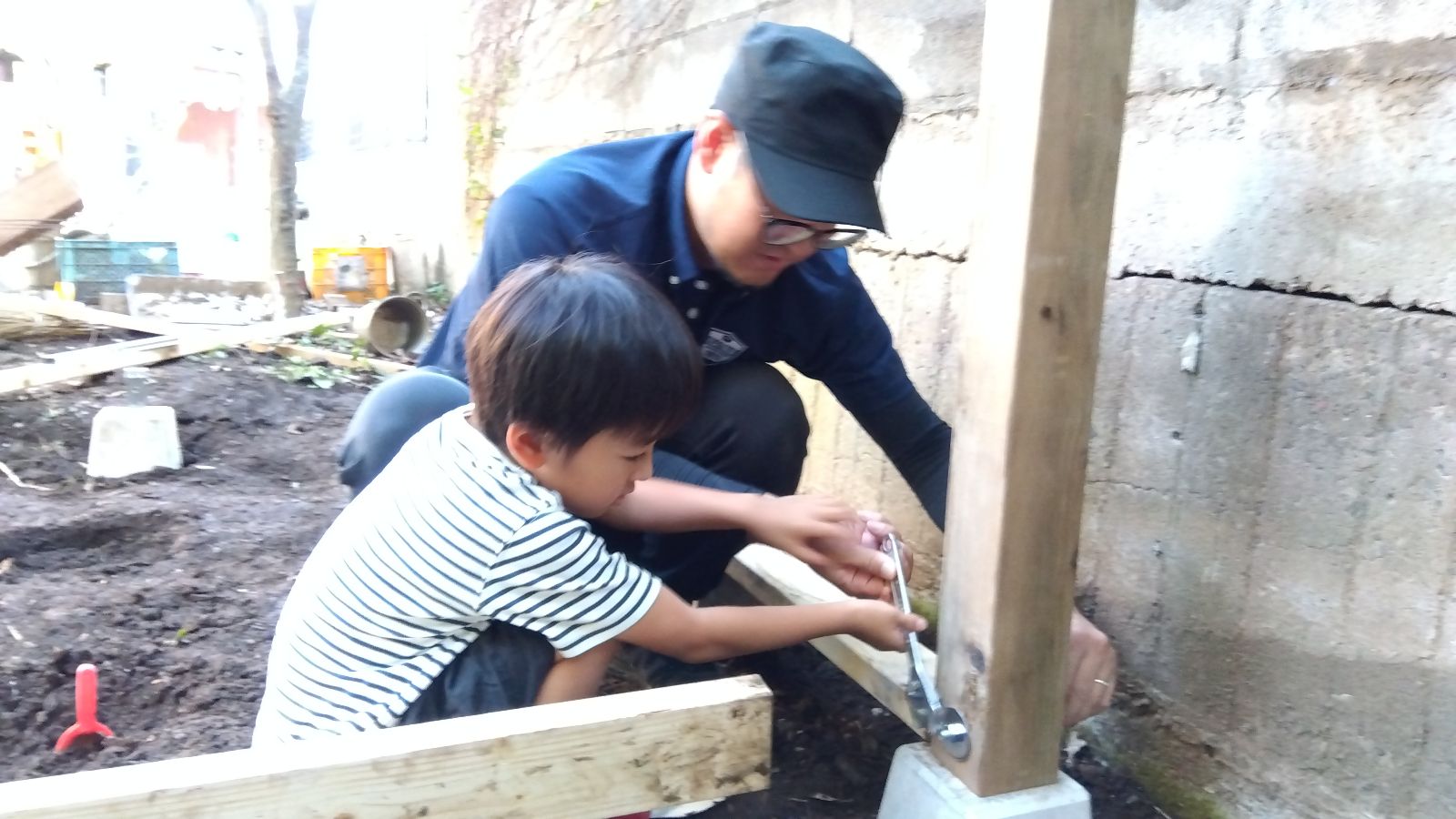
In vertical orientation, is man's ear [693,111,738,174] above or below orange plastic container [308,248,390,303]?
above

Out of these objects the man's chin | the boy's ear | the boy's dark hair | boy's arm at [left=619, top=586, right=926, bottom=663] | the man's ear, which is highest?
the man's ear

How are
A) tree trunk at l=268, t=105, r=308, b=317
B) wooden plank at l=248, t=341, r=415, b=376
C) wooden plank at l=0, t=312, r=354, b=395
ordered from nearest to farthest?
wooden plank at l=0, t=312, r=354, b=395, wooden plank at l=248, t=341, r=415, b=376, tree trunk at l=268, t=105, r=308, b=317

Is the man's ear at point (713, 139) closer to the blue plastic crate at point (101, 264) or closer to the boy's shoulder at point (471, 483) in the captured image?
the boy's shoulder at point (471, 483)

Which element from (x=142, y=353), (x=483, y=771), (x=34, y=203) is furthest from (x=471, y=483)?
(x=34, y=203)

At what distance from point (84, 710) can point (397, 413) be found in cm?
73

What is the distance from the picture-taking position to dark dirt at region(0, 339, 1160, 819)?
1.65m

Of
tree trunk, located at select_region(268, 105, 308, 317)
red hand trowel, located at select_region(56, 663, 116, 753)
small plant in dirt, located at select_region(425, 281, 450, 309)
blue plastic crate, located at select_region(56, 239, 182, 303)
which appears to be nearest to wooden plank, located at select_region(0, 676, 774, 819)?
red hand trowel, located at select_region(56, 663, 116, 753)

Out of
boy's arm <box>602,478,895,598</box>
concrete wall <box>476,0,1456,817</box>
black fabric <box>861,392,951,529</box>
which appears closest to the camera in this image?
concrete wall <box>476,0,1456,817</box>

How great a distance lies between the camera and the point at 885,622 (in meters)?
1.25

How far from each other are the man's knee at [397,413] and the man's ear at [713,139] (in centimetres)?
48

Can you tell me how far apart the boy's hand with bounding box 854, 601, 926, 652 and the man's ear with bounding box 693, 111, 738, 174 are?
63 centimetres

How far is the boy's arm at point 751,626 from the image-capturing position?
1.24 metres

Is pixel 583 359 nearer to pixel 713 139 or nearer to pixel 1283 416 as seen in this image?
pixel 713 139

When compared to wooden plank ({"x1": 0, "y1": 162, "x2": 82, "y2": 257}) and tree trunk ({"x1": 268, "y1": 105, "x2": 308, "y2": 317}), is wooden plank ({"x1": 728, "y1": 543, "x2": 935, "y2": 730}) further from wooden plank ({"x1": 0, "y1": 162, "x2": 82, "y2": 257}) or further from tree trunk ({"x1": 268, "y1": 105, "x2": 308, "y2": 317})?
wooden plank ({"x1": 0, "y1": 162, "x2": 82, "y2": 257})
